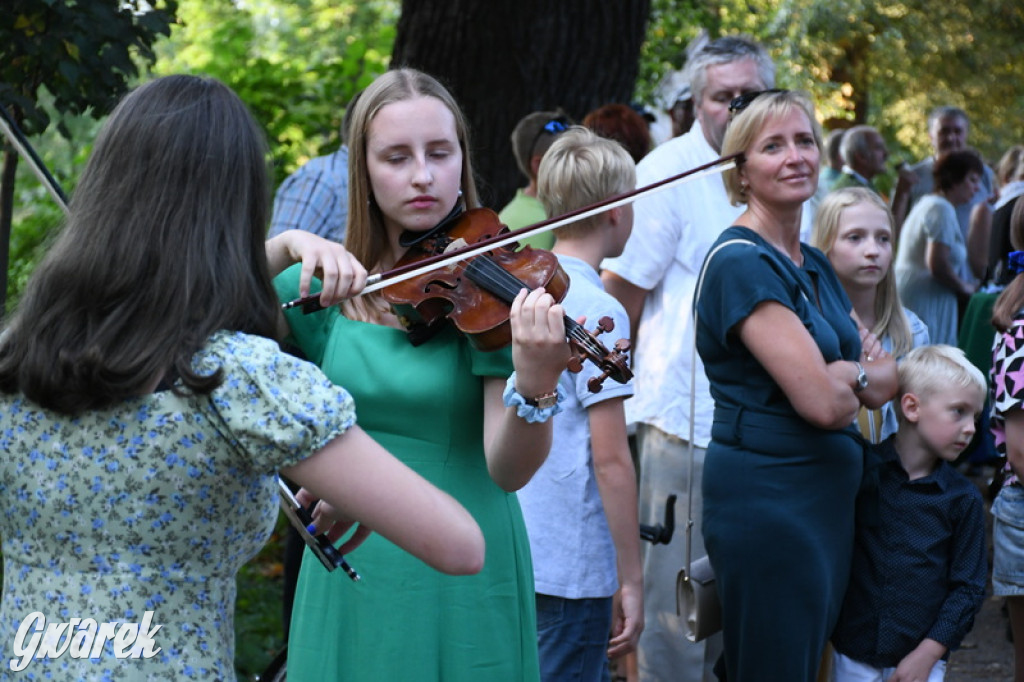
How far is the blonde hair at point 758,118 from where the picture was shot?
3307 millimetres

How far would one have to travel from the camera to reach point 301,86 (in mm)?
7141

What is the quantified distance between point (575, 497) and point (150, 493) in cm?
176

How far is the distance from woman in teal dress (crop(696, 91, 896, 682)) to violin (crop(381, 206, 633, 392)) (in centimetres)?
78

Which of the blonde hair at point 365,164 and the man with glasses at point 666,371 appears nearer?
the blonde hair at point 365,164

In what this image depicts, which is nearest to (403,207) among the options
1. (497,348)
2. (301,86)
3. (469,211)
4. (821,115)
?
(469,211)

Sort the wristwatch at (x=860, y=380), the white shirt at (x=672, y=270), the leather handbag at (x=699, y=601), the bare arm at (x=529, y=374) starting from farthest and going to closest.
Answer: the white shirt at (x=672, y=270)
the leather handbag at (x=699, y=601)
the wristwatch at (x=860, y=380)
the bare arm at (x=529, y=374)

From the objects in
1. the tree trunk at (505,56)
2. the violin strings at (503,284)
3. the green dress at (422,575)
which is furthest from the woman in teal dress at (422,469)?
the tree trunk at (505,56)

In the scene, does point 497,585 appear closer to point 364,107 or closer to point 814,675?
point 364,107

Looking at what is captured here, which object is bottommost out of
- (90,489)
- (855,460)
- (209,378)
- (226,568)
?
(855,460)

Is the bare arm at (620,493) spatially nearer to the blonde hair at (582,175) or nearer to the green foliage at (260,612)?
the blonde hair at (582,175)

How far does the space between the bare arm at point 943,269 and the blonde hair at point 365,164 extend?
5867 mm

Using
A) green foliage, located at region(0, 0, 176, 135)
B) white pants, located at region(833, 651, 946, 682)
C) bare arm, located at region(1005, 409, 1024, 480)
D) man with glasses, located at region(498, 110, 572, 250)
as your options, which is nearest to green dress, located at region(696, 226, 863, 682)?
white pants, located at region(833, 651, 946, 682)

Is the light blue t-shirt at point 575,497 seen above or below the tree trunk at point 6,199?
below

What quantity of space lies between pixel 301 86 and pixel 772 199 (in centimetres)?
439
